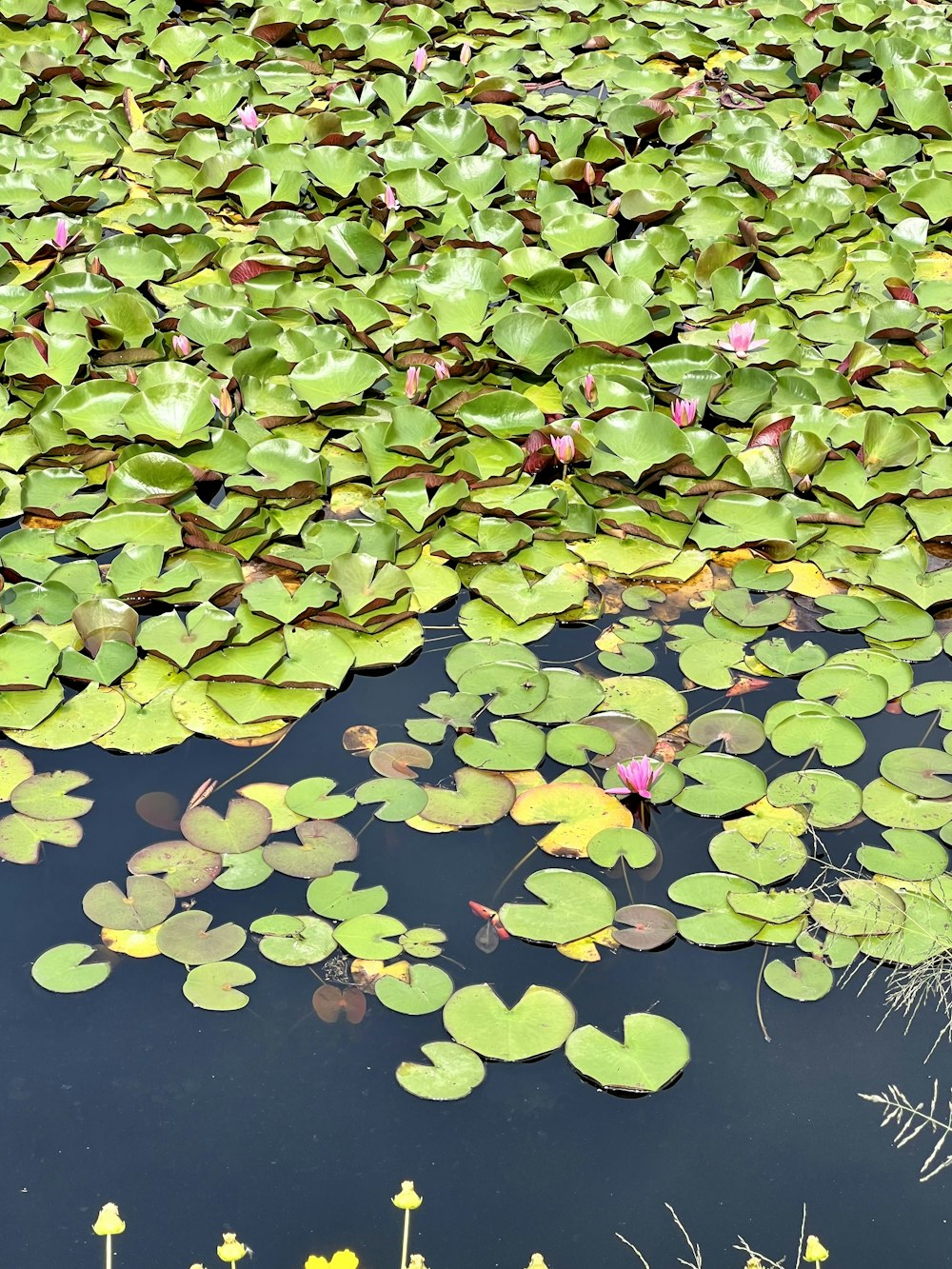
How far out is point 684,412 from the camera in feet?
11.1

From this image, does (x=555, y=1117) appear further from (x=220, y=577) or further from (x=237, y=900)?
(x=220, y=577)

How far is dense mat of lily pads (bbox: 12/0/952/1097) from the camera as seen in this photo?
2.44 meters

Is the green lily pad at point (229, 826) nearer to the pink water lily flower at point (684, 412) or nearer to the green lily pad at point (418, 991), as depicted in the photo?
the green lily pad at point (418, 991)

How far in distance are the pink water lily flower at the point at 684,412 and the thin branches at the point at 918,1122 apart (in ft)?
5.97

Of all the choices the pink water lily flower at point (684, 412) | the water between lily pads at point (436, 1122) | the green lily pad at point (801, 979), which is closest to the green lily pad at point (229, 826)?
the water between lily pads at point (436, 1122)

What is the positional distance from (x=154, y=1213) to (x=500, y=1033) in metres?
0.61

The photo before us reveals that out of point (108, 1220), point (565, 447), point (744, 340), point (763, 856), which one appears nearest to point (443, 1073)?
point (108, 1220)

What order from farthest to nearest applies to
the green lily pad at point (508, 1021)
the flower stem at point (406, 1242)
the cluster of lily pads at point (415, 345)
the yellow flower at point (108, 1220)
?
the cluster of lily pads at point (415, 345) → the green lily pad at point (508, 1021) → the flower stem at point (406, 1242) → the yellow flower at point (108, 1220)

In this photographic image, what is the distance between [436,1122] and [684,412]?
1979 millimetres

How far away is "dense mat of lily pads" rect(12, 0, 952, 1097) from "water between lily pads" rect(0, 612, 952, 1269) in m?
0.05

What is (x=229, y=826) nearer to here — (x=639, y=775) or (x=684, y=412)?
(x=639, y=775)

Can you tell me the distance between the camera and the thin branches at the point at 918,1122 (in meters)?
2.04

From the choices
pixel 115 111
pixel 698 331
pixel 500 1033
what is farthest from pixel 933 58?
pixel 500 1033

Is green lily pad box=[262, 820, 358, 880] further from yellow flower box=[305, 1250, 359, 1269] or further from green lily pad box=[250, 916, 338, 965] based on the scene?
yellow flower box=[305, 1250, 359, 1269]
